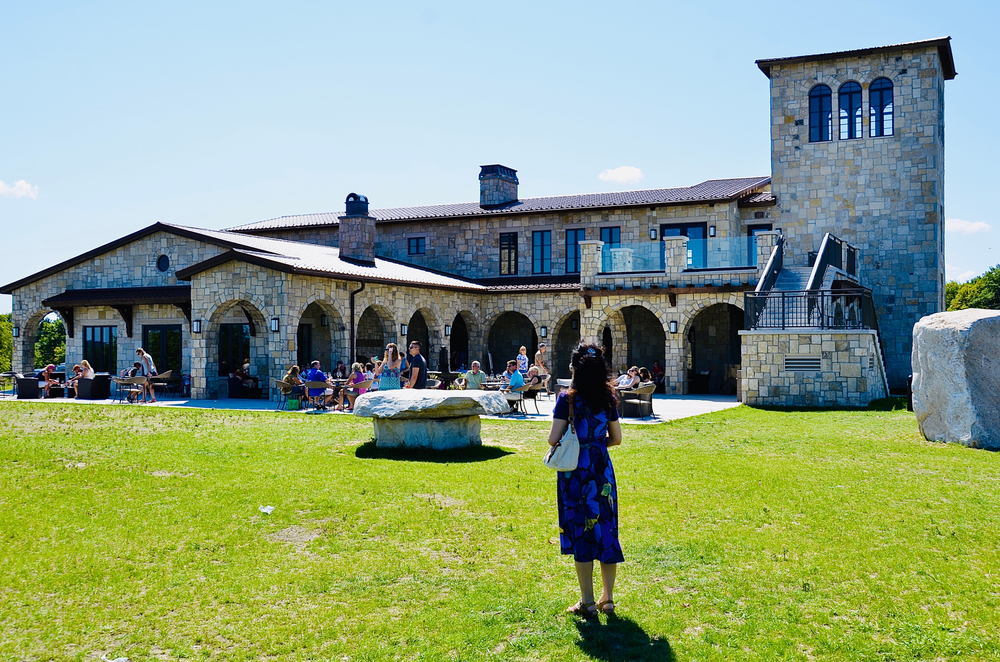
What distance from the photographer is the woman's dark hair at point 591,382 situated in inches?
215

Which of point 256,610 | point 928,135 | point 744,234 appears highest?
point 928,135

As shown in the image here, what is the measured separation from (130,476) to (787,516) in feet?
23.2

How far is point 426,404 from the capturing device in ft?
36.6

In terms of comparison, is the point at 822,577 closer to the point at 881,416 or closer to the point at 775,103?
the point at 881,416

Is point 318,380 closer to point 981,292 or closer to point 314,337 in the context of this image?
point 314,337

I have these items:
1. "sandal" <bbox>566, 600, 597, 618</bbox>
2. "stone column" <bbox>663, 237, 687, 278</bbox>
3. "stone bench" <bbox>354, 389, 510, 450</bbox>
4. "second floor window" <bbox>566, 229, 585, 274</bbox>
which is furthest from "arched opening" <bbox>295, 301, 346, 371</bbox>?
"sandal" <bbox>566, 600, 597, 618</bbox>

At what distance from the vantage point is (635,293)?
25203mm

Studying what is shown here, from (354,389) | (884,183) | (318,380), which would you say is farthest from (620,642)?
(884,183)

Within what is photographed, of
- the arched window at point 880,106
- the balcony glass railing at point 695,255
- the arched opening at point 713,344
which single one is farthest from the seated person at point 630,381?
the arched window at point 880,106

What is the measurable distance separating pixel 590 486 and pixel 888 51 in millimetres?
25158

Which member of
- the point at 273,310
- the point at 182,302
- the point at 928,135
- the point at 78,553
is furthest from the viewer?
the point at 928,135

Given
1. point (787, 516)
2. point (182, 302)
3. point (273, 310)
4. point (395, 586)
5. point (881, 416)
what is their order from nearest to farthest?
1. point (395, 586)
2. point (787, 516)
3. point (881, 416)
4. point (273, 310)
5. point (182, 302)

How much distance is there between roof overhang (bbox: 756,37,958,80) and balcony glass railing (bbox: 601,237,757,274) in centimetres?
647

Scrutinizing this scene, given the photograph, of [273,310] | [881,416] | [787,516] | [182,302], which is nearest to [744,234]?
[881,416]
